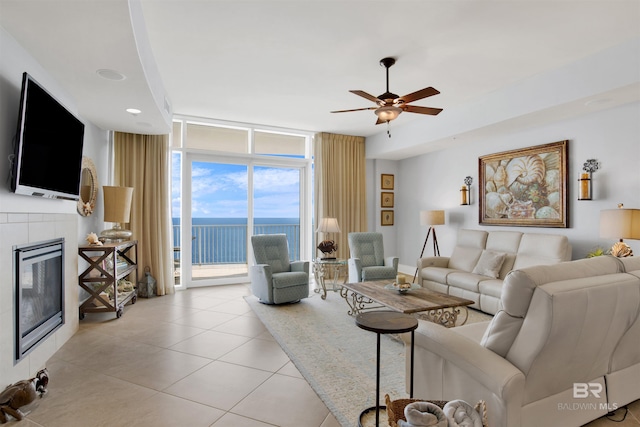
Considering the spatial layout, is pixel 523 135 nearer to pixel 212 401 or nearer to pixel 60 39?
pixel 212 401

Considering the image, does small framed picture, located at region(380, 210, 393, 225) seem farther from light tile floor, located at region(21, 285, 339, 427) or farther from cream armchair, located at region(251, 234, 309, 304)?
light tile floor, located at region(21, 285, 339, 427)

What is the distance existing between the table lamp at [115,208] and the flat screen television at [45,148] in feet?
3.32

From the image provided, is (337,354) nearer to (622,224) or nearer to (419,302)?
(419,302)

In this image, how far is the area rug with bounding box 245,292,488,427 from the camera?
7.40ft

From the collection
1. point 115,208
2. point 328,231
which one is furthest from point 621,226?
point 115,208

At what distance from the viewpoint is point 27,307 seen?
2576 mm

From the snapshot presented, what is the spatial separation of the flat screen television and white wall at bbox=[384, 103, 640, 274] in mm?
5039

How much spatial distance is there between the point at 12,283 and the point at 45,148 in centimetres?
104

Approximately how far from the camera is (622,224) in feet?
10.5

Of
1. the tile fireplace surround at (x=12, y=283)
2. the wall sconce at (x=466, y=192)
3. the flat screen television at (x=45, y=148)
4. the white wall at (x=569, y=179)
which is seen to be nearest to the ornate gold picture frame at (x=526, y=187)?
the white wall at (x=569, y=179)

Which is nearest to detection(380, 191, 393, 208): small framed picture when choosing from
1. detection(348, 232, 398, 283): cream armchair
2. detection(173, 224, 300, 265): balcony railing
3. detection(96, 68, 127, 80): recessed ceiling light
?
detection(348, 232, 398, 283): cream armchair

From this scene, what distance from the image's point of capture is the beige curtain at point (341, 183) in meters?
6.36

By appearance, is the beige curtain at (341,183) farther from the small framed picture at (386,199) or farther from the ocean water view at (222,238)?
the ocean water view at (222,238)

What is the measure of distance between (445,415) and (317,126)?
5183mm
